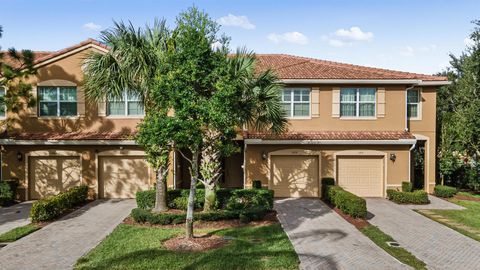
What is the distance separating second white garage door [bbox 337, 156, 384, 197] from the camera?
19109 mm

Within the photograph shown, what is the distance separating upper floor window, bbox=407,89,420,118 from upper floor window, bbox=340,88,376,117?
233 cm

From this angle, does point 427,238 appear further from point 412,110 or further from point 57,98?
point 57,98

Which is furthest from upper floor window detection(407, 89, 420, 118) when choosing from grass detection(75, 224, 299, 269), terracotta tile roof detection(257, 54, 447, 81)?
grass detection(75, 224, 299, 269)

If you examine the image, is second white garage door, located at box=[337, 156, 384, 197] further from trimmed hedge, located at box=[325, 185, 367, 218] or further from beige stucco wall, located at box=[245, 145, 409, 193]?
trimmed hedge, located at box=[325, 185, 367, 218]

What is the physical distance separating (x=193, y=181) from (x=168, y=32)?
5.59m

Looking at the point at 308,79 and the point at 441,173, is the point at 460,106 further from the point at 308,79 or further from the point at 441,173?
the point at 308,79

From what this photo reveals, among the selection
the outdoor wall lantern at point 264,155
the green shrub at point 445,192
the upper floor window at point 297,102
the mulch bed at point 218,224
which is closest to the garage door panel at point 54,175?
the mulch bed at point 218,224

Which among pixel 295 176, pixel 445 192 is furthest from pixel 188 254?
pixel 445 192

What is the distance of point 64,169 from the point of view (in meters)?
18.7

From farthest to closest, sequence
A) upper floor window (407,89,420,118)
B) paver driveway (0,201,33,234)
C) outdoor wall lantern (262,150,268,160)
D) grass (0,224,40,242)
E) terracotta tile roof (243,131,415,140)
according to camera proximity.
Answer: upper floor window (407,89,420,118)
outdoor wall lantern (262,150,268,160)
terracotta tile roof (243,131,415,140)
paver driveway (0,201,33,234)
grass (0,224,40,242)

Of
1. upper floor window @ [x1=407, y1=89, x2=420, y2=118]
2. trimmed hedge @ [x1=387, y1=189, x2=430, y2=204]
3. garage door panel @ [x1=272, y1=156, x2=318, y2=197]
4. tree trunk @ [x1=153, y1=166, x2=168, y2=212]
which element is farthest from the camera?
upper floor window @ [x1=407, y1=89, x2=420, y2=118]

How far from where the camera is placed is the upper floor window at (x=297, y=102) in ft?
63.4

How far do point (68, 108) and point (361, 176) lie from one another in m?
14.9

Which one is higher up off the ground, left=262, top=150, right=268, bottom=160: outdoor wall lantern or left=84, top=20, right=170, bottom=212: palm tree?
left=84, top=20, right=170, bottom=212: palm tree
